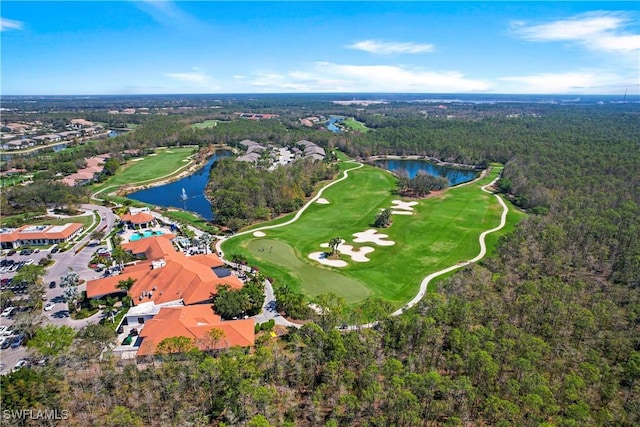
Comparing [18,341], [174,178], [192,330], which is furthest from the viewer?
[174,178]

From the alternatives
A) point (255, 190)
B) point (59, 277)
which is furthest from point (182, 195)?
point (59, 277)

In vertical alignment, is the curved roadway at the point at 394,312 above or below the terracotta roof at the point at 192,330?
below

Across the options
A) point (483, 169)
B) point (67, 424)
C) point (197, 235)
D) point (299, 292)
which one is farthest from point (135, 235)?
point (483, 169)

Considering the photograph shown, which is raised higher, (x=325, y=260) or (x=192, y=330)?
(x=192, y=330)

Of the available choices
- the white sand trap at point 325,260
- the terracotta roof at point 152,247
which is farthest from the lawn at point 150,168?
the white sand trap at point 325,260

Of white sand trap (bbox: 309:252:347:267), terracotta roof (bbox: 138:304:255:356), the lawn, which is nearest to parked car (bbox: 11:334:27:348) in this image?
terracotta roof (bbox: 138:304:255:356)

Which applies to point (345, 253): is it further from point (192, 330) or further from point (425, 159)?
point (425, 159)

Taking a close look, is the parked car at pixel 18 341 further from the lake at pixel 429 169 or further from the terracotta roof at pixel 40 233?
the lake at pixel 429 169

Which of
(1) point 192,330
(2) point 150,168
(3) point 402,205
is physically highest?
(2) point 150,168
